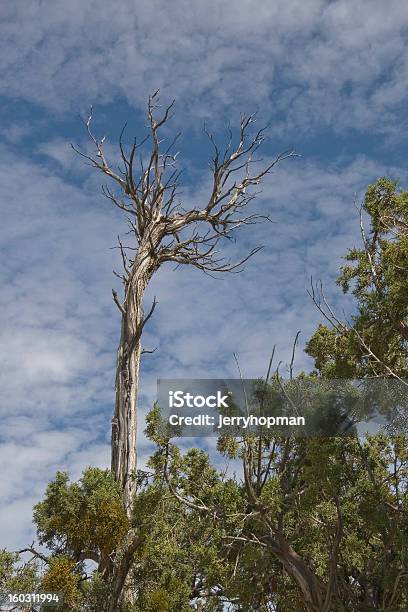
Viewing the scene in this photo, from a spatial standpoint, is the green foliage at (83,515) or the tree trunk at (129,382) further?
the tree trunk at (129,382)

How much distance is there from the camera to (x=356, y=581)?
9734mm

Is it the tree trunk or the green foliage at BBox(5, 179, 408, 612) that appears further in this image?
the tree trunk

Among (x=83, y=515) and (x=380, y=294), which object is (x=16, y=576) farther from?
(x=380, y=294)

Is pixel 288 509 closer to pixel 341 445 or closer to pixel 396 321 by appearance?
pixel 341 445

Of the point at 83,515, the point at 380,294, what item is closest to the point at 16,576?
the point at 83,515

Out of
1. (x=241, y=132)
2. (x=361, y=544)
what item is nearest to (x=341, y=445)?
(x=361, y=544)

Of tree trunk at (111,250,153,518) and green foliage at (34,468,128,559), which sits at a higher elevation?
tree trunk at (111,250,153,518)

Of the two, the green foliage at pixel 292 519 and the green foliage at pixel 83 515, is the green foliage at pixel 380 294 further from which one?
the green foliage at pixel 83 515

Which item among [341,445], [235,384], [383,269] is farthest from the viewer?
[235,384]

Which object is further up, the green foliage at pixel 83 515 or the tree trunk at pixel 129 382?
the tree trunk at pixel 129 382

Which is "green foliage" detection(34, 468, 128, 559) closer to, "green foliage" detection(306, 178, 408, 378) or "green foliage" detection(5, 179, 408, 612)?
"green foliage" detection(5, 179, 408, 612)

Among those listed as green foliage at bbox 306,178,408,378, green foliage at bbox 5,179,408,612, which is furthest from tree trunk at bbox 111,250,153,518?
green foliage at bbox 306,178,408,378

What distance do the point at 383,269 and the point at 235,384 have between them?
8.87 feet

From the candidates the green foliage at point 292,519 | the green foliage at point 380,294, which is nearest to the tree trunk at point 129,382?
the green foliage at point 292,519
